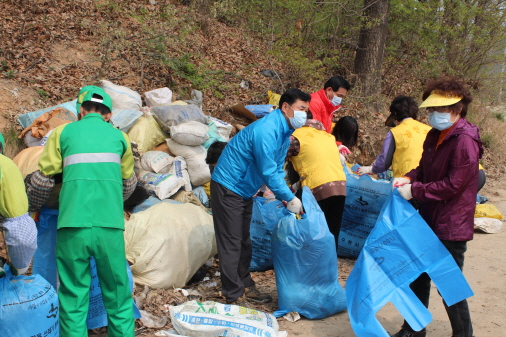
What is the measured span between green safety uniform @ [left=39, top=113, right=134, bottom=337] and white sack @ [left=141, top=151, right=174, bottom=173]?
232 centimetres

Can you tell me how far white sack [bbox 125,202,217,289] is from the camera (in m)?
3.65

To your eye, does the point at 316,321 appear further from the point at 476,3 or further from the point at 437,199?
the point at 476,3

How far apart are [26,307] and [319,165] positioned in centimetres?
264

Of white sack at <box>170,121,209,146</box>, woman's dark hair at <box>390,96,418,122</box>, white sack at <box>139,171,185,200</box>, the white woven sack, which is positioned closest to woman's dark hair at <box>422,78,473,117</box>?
woman's dark hair at <box>390,96,418,122</box>

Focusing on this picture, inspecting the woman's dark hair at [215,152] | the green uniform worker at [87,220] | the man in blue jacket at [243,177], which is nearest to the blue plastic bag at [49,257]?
the green uniform worker at [87,220]

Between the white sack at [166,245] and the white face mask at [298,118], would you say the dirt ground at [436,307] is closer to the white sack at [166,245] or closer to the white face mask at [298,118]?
the white sack at [166,245]

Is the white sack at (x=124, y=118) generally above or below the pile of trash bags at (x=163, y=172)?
above

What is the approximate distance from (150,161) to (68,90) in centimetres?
202

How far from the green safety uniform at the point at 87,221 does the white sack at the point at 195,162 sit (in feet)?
8.01

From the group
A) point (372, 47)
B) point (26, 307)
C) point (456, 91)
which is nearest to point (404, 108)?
point (456, 91)

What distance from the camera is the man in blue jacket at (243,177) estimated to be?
3371 mm

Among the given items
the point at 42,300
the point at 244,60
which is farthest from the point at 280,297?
the point at 244,60

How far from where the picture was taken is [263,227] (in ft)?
14.0

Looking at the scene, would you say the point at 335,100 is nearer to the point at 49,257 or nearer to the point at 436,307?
the point at 436,307
